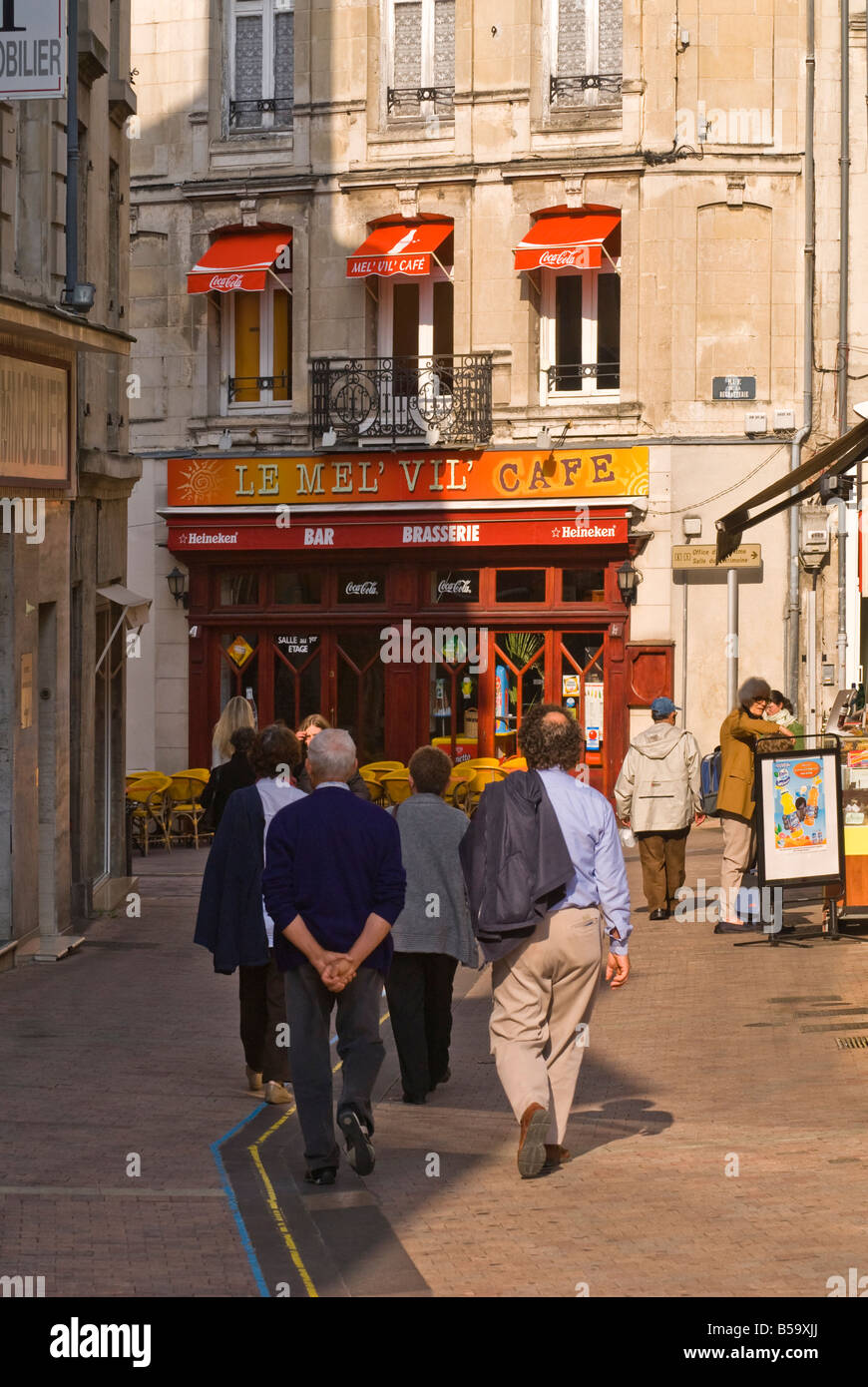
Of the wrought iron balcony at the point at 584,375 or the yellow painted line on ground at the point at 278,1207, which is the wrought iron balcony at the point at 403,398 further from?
the yellow painted line on ground at the point at 278,1207

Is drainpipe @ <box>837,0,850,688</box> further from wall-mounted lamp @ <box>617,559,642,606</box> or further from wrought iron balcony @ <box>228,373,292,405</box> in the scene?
wrought iron balcony @ <box>228,373,292,405</box>

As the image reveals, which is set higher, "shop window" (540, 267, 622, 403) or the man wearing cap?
"shop window" (540, 267, 622, 403)

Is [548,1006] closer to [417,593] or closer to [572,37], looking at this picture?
[417,593]

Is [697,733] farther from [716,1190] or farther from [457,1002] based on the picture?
[716,1190]

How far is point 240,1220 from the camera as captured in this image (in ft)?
23.9

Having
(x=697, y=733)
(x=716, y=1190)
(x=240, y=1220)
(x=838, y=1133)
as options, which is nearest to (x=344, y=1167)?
(x=240, y=1220)

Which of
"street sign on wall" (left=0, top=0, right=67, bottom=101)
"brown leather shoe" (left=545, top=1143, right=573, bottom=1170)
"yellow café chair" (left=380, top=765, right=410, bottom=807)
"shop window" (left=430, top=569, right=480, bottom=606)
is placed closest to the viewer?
"brown leather shoe" (left=545, top=1143, right=573, bottom=1170)

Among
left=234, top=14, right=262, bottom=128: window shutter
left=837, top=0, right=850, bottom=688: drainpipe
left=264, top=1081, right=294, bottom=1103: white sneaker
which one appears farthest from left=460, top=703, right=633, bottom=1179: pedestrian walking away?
left=234, top=14, right=262, bottom=128: window shutter

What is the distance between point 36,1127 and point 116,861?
9.62 m

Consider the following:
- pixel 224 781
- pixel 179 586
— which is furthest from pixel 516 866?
pixel 179 586

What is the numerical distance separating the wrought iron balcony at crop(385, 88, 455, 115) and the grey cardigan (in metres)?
19.0

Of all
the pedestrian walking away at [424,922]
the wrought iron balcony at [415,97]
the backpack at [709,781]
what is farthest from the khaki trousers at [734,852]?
the wrought iron balcony at [415,97]

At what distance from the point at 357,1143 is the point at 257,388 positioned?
69.2 ft

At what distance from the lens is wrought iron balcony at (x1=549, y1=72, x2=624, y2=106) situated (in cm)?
2614
